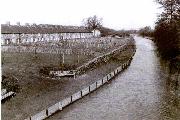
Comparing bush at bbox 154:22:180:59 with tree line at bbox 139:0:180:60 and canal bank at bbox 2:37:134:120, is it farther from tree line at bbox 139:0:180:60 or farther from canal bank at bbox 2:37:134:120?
canal bank at bbox 2:37:134:120

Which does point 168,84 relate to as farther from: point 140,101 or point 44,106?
point 44,106

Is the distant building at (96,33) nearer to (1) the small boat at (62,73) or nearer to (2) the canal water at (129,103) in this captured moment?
(1) the small boat at (62,73)

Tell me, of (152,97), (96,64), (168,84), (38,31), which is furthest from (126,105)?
(38,31)

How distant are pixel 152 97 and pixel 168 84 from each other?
20.1ft

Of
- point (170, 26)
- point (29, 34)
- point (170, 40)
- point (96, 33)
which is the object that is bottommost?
point (96, 33)

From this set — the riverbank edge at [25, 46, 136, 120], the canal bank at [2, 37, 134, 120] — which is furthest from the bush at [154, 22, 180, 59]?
the riverbank edge at [25, 46, 136, 120]

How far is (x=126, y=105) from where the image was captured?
24562 millimetres

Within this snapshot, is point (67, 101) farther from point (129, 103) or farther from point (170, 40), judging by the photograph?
point (170, 40)

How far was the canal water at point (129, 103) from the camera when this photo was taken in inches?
858

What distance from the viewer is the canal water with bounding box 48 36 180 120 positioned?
2180 cm

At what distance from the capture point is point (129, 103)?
25.2 meters

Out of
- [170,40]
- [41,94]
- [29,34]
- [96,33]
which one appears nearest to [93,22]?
[96,33]

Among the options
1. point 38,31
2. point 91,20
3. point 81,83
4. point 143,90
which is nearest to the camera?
point 143,90

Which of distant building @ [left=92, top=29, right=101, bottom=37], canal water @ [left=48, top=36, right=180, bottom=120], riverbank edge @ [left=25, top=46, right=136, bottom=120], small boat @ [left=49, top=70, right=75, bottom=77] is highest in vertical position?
distant building @ [left=92, top=29, right=101, bottom=37]
